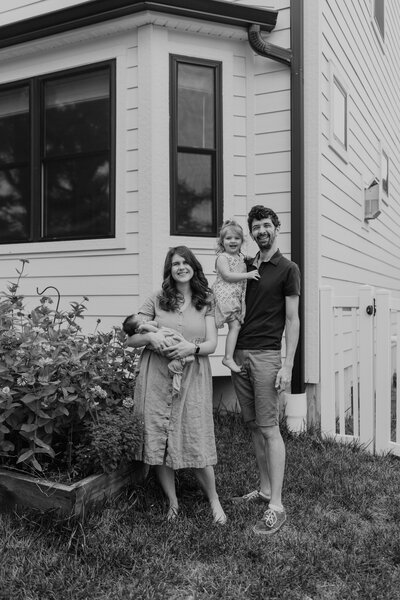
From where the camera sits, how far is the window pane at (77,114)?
514 cm

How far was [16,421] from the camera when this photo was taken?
9.86ft

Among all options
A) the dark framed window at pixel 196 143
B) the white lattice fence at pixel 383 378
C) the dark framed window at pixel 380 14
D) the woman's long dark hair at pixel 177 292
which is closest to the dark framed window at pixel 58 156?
the dark framed window at pixel 196 143

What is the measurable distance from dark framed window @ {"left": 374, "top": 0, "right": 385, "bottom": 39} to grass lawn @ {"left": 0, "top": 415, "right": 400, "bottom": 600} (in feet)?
23.4

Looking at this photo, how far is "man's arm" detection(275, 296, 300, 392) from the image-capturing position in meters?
3.07

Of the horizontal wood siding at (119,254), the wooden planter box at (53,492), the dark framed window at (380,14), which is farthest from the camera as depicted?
the dark framed window at (380,14)

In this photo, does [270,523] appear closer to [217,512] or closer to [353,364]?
[217,512]

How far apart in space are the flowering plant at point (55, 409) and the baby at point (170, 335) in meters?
0.34

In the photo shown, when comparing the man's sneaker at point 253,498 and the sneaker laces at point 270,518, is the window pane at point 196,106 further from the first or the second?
the sneaker laces at point 270,518

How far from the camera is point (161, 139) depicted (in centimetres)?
483

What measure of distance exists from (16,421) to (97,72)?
3.58m

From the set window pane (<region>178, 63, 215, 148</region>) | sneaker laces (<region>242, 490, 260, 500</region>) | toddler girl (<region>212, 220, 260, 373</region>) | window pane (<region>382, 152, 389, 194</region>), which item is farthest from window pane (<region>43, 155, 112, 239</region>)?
window pane (<region>382, 152, 389, 194</region>)

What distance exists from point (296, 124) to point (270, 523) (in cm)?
333

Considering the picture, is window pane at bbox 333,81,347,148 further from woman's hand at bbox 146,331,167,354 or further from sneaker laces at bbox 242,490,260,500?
sneaker laces at bbox 242,490,260,500

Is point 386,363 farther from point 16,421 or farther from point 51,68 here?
point 51,68
